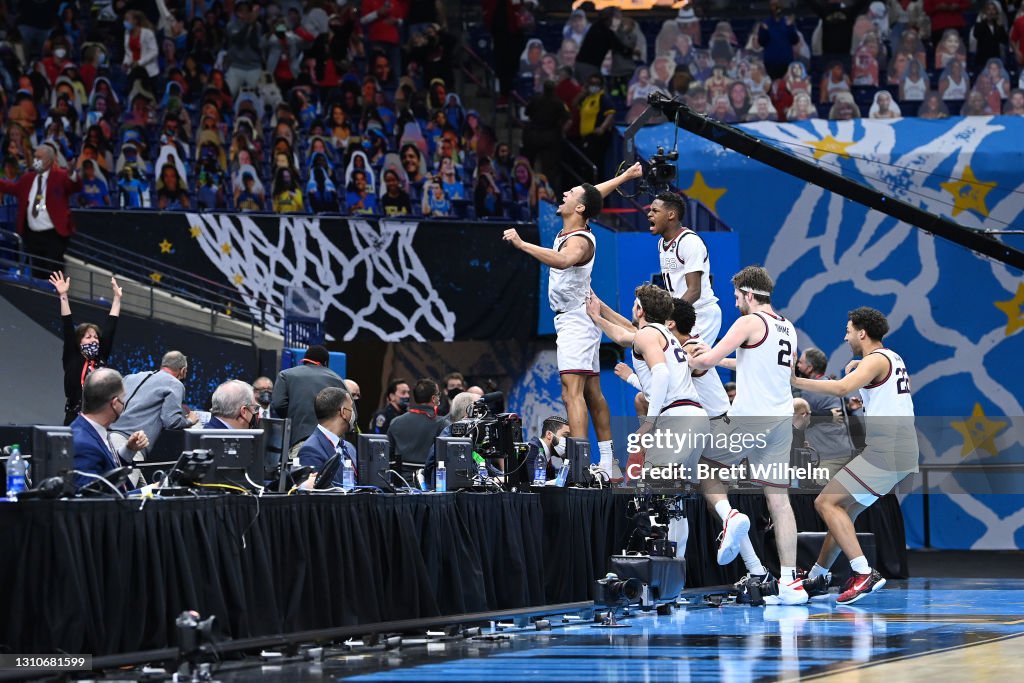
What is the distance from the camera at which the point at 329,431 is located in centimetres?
855

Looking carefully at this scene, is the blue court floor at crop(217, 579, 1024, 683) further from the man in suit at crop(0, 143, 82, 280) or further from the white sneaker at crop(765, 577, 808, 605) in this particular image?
the man in suit at crop(0, 143, 82, 280)

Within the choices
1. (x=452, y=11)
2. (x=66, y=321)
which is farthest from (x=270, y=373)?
(x=452, y=11)

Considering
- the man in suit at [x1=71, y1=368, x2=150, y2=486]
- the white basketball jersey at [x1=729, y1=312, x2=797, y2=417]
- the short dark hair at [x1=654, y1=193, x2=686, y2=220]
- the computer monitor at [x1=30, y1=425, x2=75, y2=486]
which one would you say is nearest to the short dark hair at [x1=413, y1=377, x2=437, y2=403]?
the short dark hair at [x1=654, y1=193, x2=686, y2=220]

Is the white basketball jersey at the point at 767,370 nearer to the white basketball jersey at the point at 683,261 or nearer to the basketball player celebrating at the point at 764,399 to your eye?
the basketball player celebrating at the point at 764,399

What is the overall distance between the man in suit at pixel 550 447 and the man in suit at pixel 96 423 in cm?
319

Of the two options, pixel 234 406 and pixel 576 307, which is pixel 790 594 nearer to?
pixel 576 307

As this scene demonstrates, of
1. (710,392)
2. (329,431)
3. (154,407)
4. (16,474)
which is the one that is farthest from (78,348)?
(16,474)

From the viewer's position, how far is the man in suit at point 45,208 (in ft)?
48.4

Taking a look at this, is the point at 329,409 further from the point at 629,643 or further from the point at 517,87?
the point at 517,87

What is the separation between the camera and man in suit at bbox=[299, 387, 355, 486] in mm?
8477

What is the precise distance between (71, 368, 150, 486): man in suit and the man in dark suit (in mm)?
1375

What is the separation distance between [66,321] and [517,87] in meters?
11.9

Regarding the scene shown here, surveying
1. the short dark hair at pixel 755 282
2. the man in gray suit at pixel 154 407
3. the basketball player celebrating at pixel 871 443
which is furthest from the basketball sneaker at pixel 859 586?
the man in gray suit at pixel 154 407

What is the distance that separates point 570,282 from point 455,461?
79.4 inches
